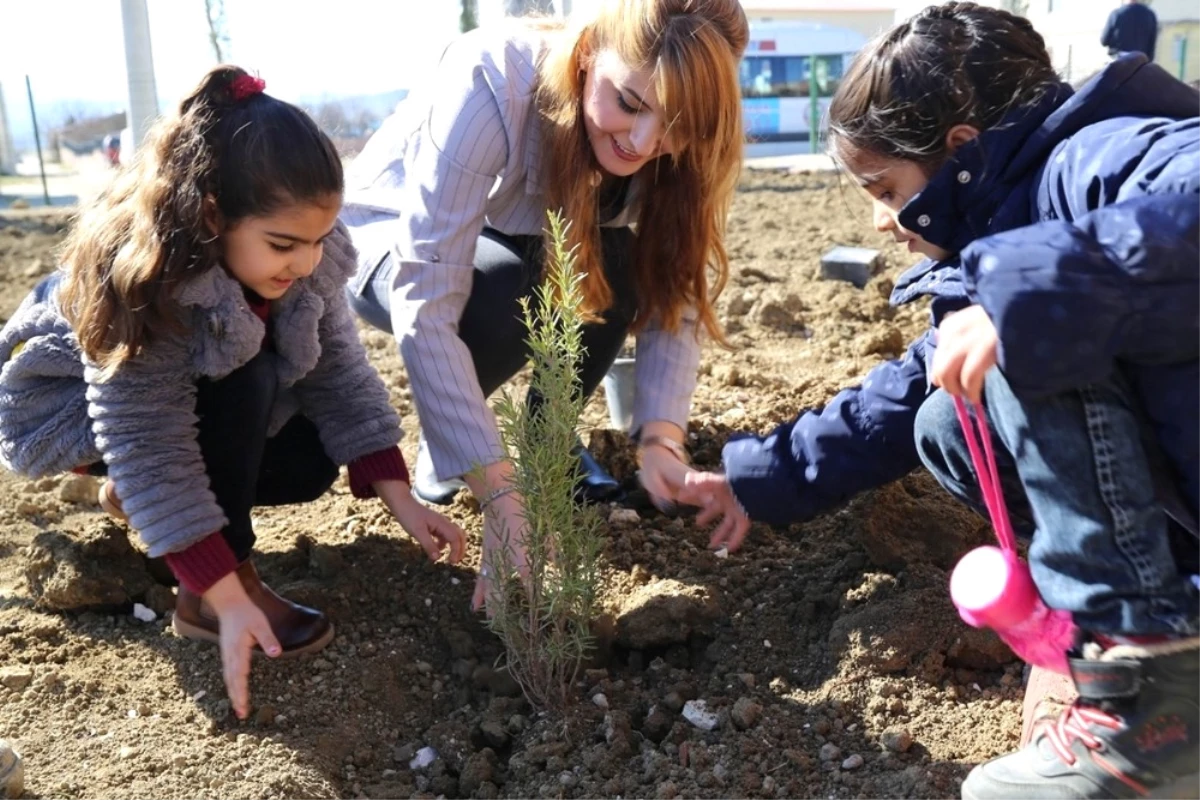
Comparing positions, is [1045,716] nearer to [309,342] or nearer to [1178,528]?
[1178,528]

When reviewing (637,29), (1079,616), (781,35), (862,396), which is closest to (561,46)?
(637,29)

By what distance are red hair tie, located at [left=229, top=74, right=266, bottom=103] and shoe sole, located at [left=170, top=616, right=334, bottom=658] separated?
111cm

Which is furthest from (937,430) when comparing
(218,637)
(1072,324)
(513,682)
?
(218,637)

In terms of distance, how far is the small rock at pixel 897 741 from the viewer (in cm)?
217

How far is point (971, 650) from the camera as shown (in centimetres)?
237

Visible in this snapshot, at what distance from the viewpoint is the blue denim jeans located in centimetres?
173

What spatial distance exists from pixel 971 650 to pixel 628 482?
120 cm

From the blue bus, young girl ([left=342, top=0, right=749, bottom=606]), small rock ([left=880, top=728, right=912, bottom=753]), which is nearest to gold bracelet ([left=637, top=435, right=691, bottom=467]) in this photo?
young girl ([left=342, top=0, right=749, bottom=606])

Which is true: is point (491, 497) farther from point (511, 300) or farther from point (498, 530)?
point (511, 300)

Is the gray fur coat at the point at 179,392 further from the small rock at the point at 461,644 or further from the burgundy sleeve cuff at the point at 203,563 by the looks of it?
the small rock at the point at 461,644

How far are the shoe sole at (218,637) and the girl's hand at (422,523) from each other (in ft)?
0.90

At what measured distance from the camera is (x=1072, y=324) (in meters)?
1.64

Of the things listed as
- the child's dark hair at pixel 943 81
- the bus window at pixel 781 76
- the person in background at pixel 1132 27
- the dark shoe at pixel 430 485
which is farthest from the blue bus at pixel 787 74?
the child's dark hair at pixel 943 81

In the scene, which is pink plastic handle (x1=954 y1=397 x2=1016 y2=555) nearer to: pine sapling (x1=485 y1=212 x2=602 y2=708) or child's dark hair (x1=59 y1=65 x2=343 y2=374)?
pine sapling (x1=485 y1=212 x2=602 y2=708)
